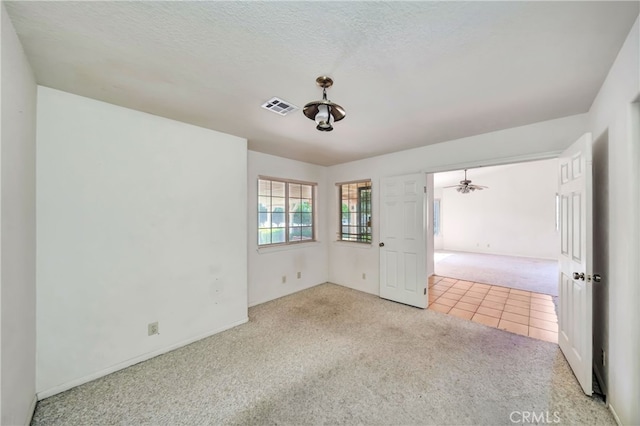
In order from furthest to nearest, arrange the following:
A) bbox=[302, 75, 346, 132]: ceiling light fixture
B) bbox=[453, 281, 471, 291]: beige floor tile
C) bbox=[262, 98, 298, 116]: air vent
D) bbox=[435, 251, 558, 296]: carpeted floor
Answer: bbox=[435, 251, 558, 296]: carpeted floor, bbox=[453, 281, 471, 291]: beige floor tile, bbox=[262, 98, 298, 116]: air vent, bbox=[302, 75, 346, 132]: ceiling light fixture

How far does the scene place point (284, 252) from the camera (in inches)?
164

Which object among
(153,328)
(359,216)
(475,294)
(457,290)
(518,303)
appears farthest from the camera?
(359,216)

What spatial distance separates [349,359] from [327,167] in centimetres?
351

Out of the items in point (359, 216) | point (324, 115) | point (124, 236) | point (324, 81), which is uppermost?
point (324, 81)

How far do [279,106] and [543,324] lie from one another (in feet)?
13.5

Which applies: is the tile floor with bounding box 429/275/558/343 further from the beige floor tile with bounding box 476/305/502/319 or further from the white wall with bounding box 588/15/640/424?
the white wall with bounding box 588/15/640/424

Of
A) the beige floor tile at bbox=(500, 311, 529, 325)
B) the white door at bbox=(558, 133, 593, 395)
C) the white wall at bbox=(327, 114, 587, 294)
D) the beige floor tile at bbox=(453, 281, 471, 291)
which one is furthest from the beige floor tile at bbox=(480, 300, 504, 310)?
the white wall at bbox=(327, 114, 587, 294)

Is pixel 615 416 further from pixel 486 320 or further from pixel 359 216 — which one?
pixel 359 216

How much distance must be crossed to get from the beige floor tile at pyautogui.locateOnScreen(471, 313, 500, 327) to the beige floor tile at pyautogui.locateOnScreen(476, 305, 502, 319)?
4.0 inches

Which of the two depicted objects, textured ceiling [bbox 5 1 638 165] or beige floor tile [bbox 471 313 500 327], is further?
beige floor tile [bbox 471 313 500 327]

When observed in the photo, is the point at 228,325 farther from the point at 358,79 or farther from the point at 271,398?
the point at 358,79

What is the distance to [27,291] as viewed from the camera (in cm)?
168

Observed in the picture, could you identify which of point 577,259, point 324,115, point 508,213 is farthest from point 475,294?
point 508,213

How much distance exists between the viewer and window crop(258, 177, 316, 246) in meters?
4.00
